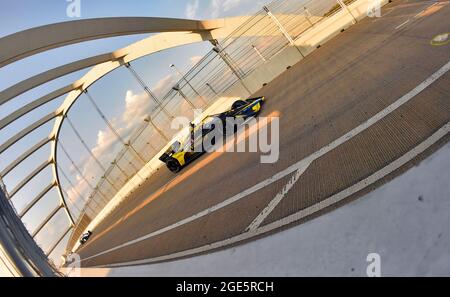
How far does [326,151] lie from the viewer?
516 cm

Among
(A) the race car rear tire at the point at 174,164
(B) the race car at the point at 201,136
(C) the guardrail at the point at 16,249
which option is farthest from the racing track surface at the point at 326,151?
(C) the guardrail at the point at 16,249

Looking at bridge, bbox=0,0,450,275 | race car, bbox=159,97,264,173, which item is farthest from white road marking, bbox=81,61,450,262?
race car, bbox=159,97,264,173

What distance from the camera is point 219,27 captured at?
18.2 meters

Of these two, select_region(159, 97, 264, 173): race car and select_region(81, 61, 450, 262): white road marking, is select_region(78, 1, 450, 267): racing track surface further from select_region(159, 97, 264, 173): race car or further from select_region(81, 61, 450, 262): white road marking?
select_region(159, 97, 264, 173): race car

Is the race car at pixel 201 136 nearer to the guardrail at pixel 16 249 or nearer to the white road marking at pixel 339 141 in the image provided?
the white road marking at pixel 339 141

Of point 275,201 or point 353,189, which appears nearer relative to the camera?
point 353,189

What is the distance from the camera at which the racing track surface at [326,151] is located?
4121mm

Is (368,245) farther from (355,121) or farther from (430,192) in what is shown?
(355,121)

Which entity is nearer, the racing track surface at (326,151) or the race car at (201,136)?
the racing track surface at (326,151)

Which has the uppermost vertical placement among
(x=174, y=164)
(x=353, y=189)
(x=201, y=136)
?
(x=201, y=136)

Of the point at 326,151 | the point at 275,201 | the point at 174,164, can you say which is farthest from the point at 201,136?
the point at 275,201

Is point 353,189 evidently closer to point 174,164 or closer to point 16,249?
point 16,249

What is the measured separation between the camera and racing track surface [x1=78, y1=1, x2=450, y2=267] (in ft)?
13.5
